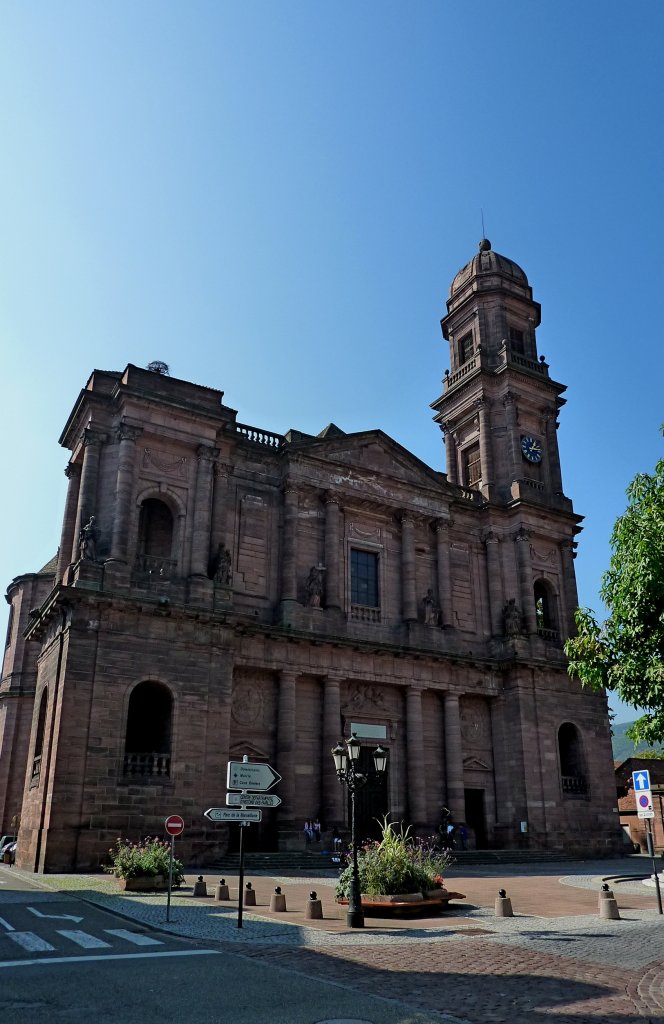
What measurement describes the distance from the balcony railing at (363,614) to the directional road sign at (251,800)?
1980 cm

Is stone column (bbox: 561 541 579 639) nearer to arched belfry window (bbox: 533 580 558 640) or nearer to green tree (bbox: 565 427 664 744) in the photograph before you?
arched belfry window (bbox: 533 580 558 640)

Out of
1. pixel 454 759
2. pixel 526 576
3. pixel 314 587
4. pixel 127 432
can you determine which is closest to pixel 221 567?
pixel 314 587

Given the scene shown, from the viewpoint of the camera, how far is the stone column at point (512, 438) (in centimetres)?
4238

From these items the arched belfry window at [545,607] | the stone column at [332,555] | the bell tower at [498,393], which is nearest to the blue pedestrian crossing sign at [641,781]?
the stone column at [332,555]

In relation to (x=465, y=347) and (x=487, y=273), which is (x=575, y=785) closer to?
(x=465, y=347)

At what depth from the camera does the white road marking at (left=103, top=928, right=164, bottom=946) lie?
12.8 meters

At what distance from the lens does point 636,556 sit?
767 inches

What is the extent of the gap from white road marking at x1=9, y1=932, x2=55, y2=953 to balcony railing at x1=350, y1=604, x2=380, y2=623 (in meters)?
22.8

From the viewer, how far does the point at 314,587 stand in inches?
1336

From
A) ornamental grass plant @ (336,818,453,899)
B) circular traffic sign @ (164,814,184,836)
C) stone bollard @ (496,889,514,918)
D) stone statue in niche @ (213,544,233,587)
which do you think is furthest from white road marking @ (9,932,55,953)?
stone statue in niche @ (213,544,233,587)

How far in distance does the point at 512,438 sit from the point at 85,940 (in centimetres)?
3441

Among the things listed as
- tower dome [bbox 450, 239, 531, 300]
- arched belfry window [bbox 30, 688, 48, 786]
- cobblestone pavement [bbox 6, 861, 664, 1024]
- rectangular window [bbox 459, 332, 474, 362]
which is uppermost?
tower dome [bbox 450, 239, 531, 300]

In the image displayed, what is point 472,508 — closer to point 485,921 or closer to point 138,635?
point 138,635

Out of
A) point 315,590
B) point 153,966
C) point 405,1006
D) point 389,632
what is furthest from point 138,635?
point 405,1006
